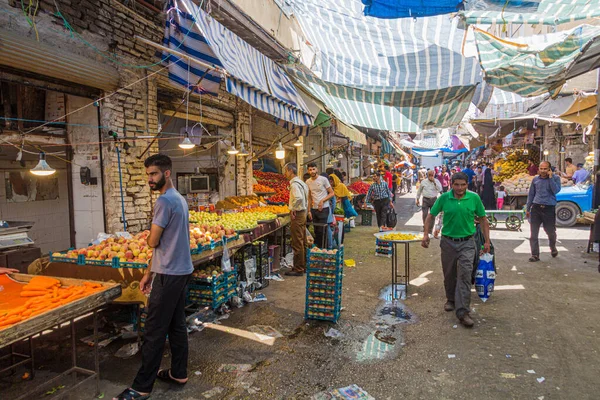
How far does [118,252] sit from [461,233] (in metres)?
4.64

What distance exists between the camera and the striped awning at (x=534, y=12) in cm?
532

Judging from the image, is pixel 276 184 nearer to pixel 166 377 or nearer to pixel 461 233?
pixel 461 233

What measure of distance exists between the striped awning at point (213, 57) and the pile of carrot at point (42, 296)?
3.15m

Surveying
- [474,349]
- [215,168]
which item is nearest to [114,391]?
[474,349]

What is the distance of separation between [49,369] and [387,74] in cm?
742

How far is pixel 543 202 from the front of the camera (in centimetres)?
827

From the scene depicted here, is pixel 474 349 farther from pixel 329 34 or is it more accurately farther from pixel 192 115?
pixel 192 115

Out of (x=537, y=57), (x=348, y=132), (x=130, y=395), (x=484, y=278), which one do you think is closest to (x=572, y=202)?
(x=348, y=132)

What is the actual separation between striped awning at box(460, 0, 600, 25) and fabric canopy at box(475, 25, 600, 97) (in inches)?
12.1

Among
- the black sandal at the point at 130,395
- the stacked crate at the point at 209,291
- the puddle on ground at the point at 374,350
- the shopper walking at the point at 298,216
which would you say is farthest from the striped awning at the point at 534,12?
the black sandal at the point at 130,395

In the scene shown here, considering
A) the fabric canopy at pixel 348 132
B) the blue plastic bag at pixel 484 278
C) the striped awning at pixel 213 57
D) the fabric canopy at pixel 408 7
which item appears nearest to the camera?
the striped awning at pixel 213 57

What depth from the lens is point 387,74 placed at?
8031 millimetres

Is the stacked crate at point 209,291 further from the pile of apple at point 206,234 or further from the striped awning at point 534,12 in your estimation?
the striped awning at point 534,12

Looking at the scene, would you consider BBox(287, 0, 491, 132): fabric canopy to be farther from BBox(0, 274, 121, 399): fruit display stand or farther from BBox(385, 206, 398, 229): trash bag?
BBox(0, 274, 121, 399): fruit display stand
